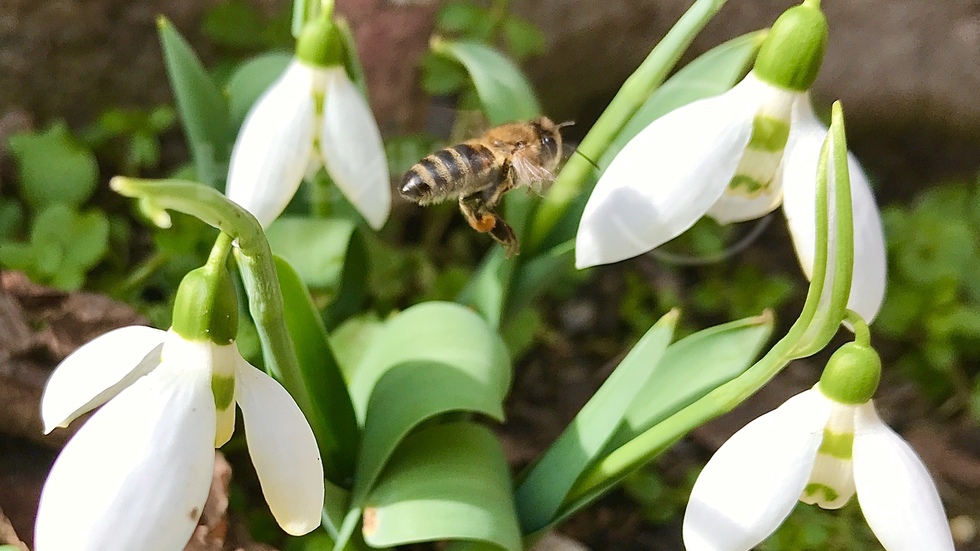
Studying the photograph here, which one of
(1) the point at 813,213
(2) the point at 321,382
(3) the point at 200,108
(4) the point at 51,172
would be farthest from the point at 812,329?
(4) the point at 51,172

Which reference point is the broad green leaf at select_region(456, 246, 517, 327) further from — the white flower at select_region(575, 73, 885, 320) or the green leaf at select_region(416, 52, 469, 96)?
the green leaf at select_region(416, 52, 469, 96)

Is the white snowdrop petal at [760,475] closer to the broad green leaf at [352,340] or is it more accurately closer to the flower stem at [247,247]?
the flower stem at [247,247]

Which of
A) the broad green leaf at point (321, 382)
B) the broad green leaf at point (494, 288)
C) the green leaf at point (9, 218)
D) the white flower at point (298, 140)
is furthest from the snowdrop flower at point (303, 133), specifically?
the green leaf at point (9, 218)

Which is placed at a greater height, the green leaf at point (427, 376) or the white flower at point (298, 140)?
the white flower at point (298, 140)

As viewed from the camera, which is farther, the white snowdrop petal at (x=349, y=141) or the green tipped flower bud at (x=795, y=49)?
the white snowdrop petal at (x=349, y=141)

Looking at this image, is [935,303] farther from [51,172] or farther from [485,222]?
[51,172]

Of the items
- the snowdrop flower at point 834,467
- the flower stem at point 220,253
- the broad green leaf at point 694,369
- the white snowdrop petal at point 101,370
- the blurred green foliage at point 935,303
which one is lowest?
the blurred green foliage at point 935,303

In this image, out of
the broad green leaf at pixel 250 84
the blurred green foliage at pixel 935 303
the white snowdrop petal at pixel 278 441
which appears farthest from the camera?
the blurred green foliage at pixel 935 303
